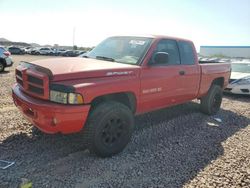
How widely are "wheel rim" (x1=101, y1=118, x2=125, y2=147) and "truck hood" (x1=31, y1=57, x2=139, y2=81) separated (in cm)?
75

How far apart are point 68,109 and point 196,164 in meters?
2.18

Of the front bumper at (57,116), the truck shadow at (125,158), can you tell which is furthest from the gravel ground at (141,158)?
the front bumper at (57,116)

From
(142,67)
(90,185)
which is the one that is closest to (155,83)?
(142,67)

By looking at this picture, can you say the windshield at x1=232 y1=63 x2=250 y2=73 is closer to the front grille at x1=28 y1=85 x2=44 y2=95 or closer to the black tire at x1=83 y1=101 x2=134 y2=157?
the black tire at x1=83 y1=101 x2=134 y2=157

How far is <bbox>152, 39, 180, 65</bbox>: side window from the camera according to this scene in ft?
17.6

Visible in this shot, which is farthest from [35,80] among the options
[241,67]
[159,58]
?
[241,67]

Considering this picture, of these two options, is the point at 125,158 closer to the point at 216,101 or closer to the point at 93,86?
the point at 93,86

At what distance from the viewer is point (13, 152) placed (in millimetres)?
4223

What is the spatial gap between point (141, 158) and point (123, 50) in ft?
6.72

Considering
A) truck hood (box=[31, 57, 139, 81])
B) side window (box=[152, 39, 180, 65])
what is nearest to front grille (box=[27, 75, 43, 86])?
truck hood (box=[31, 57, 139, 81])

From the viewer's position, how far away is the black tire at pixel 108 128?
13.1 ft

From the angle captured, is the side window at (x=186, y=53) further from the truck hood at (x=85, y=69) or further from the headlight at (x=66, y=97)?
the headlight at (x=66, y=97)

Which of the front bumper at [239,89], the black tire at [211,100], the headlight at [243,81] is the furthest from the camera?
the headlight at [243,81]

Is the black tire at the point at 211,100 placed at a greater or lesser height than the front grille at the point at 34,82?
lesser
